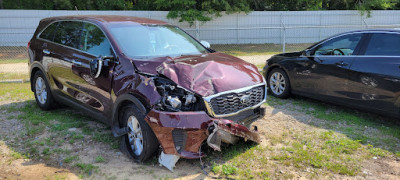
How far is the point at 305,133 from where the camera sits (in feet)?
16.8

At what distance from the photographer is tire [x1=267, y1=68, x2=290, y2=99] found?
699cm

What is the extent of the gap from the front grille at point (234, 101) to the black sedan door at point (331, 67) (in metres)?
2.20

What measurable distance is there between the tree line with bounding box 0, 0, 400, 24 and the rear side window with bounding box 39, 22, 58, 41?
13684 mm

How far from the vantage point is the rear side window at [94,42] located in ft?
15.0

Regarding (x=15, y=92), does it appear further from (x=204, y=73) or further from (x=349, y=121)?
(x=349, y=121)

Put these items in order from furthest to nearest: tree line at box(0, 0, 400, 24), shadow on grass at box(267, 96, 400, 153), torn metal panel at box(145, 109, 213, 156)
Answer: tree line at box(0, 0, 400, 24)
shadow on grass at box(267, 96, 400, 153)
torn metal panel at box(145, 109, 213, 156)

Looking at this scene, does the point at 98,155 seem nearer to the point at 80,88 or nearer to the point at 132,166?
the point at 132,166

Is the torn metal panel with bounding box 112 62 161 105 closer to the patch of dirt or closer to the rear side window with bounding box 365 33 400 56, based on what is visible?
the patch of dirt

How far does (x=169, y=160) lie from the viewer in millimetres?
3852

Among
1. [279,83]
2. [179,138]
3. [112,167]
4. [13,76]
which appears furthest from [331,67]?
[13,76]

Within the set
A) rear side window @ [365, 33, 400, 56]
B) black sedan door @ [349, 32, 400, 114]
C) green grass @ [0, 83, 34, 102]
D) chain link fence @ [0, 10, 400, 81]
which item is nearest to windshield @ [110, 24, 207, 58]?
black sedan door @ [349, 32, 400, 114]

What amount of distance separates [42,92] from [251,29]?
1370cm

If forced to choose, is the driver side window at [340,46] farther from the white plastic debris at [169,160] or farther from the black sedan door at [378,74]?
the white plastic debris at [169,160]

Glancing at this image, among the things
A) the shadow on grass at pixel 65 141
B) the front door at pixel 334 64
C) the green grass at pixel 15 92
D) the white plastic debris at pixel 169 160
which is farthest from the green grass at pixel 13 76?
the front door at pixel 334 64
